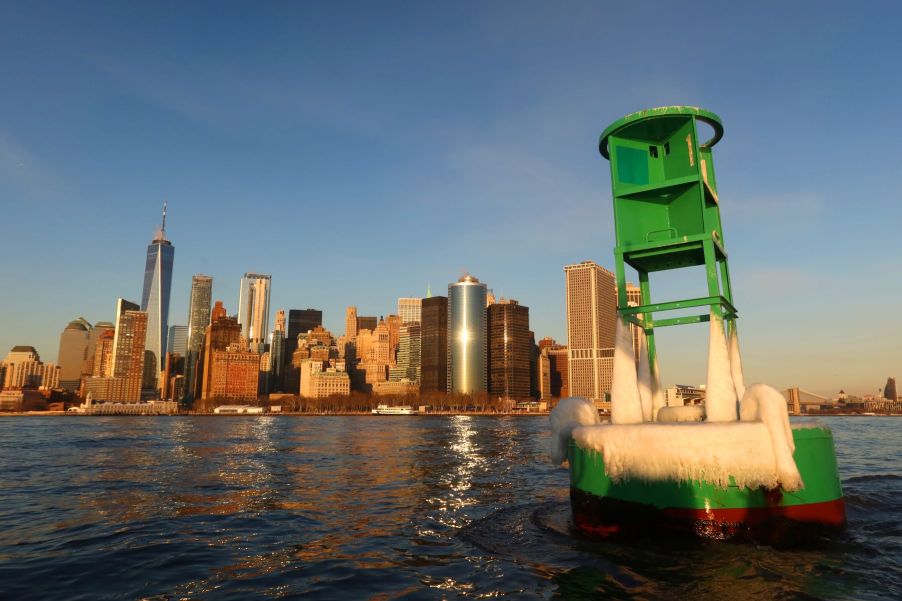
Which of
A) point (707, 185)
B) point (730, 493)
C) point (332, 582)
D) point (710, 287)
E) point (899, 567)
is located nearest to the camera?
point (332, 582)

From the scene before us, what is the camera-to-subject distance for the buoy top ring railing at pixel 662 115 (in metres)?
18.8

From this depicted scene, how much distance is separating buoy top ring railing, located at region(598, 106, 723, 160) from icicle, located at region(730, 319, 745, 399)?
7094mm

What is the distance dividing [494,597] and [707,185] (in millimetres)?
15367

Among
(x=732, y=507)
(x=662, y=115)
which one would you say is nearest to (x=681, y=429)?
(x=732, y=507)

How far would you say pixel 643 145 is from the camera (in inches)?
797

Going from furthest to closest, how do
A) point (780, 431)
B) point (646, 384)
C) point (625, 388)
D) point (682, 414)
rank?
1. point (646, 384)
2. point (682, 414)
3. point (625, 388)
4. point (780, 431)

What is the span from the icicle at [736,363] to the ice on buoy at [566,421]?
4.70 metres

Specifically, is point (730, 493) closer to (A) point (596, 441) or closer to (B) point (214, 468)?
(A) point (596, 441)

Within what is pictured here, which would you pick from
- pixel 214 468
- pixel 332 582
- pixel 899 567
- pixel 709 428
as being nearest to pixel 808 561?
pixel 899 567

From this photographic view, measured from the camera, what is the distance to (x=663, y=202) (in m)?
19.8

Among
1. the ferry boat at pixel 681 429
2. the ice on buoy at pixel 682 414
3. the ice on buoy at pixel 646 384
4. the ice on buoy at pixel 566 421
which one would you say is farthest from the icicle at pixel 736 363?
the ice on buoy at pixel 566 421

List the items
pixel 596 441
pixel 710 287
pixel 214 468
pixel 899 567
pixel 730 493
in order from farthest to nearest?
pixel 214 468 → pixel 710 287 → pixel 596 441 → pixel 730 493 → pixel 899 567

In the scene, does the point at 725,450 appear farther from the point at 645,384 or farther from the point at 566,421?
the point at 645,384

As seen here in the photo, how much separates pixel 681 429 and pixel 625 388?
3273mm
